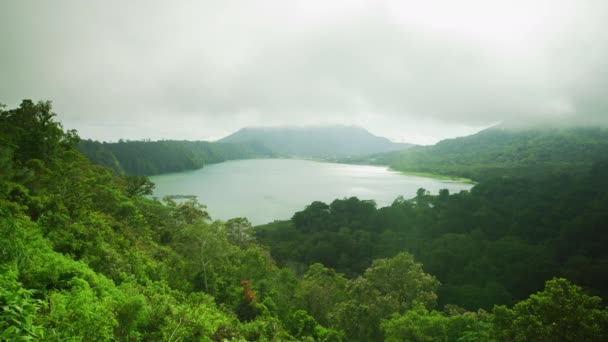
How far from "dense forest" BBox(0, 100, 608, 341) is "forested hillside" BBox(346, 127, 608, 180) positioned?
63845 mm

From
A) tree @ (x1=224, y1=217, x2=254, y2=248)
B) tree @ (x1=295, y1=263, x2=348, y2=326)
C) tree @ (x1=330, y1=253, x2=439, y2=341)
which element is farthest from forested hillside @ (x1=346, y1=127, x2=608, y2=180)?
tree @ (x1=224, y1=217, x2=254, y2=248)

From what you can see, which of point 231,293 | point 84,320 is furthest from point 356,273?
point 84,320

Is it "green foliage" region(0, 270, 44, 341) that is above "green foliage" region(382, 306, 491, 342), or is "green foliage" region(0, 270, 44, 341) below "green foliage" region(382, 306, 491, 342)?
above

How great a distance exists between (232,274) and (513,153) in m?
156

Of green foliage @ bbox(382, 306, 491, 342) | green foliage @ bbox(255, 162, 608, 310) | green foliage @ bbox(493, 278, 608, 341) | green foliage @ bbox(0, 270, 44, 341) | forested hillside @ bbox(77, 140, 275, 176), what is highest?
forested hillside @ bbox(77, 140, 275, 176)

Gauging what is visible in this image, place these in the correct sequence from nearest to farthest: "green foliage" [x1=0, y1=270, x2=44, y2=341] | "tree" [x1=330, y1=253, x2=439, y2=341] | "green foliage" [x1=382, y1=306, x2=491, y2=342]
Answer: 1. "green foliage" [x1=0, y1=270, x2=44, y2=341]
2. "green foliage" [x1=382, y1=306, x2=491, y2=342]
3. "tree" [x1=330, y1=253, x2=439, y2=341]

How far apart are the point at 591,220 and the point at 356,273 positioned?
29376 millimetres

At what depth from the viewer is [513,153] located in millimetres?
135000

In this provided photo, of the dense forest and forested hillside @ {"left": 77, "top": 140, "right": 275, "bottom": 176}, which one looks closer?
the dense forest

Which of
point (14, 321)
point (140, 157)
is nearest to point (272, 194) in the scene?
point (140, 157)

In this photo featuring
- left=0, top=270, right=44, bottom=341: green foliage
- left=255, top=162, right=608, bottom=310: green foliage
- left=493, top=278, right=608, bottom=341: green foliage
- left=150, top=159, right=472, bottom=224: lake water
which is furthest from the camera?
left=150, top=159, right=472, bottom=224: lake water

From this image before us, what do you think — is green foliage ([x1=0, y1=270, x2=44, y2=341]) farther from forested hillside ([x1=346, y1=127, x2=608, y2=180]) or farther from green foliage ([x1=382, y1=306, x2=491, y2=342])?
forested hillside ([x1=346, y1=127, x2=608, y2=180])

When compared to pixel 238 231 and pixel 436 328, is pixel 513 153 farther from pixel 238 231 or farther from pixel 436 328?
pixel 436 328

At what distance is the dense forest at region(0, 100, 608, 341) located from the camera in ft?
21.3
